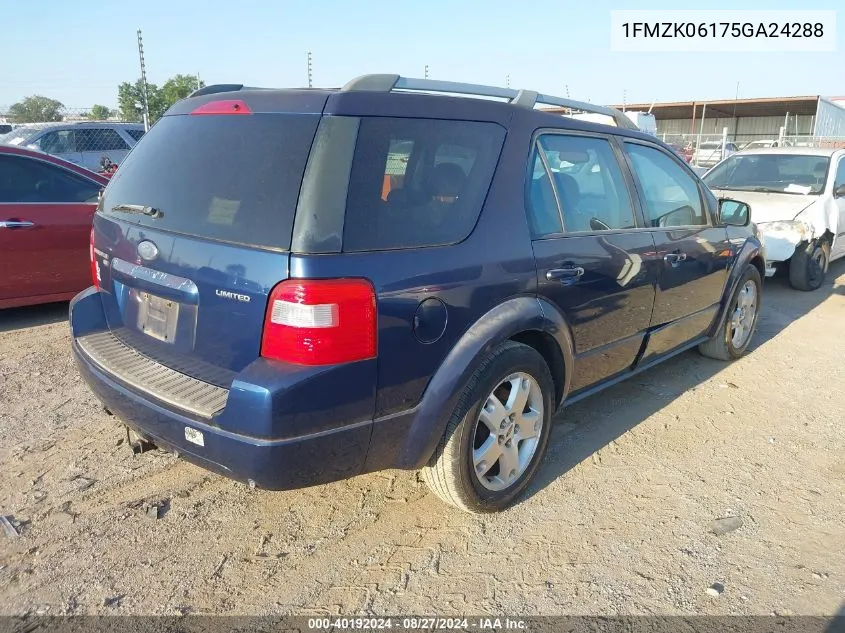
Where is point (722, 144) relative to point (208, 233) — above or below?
above

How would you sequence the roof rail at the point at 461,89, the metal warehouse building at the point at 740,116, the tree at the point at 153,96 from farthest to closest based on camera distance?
the tree at the point at 153,96, the metal warehouse building at the point at 740,116, the roof rail at the point at 461,89

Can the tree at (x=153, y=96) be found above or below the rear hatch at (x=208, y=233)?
above

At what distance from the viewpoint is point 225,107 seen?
8.38 ft

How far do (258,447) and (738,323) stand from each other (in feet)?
13.6

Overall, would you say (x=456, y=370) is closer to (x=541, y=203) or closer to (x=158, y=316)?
(x=541, y=203)

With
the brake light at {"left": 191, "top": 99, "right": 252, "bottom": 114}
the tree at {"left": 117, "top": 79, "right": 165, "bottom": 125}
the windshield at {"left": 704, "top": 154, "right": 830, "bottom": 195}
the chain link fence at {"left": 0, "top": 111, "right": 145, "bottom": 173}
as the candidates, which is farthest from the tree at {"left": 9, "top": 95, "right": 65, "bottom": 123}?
the brake light at {"left": 191, "top": 99, "right": 252, "bottom": 114}

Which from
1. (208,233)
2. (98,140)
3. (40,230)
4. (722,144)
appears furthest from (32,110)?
(208,233)

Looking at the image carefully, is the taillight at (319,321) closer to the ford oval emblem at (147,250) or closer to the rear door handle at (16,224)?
the ford oval emblem at (147,250)

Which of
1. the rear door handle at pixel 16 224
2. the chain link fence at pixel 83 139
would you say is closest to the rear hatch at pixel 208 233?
the rear door handle at pixel 16 224

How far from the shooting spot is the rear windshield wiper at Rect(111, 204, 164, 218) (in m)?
2.60

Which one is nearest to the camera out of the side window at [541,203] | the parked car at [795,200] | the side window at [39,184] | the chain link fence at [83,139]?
the side window at [541,203]

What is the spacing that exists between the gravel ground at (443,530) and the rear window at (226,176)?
4.21 feet

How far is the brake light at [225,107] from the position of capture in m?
2.50

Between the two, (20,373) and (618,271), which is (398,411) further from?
(20,373)
